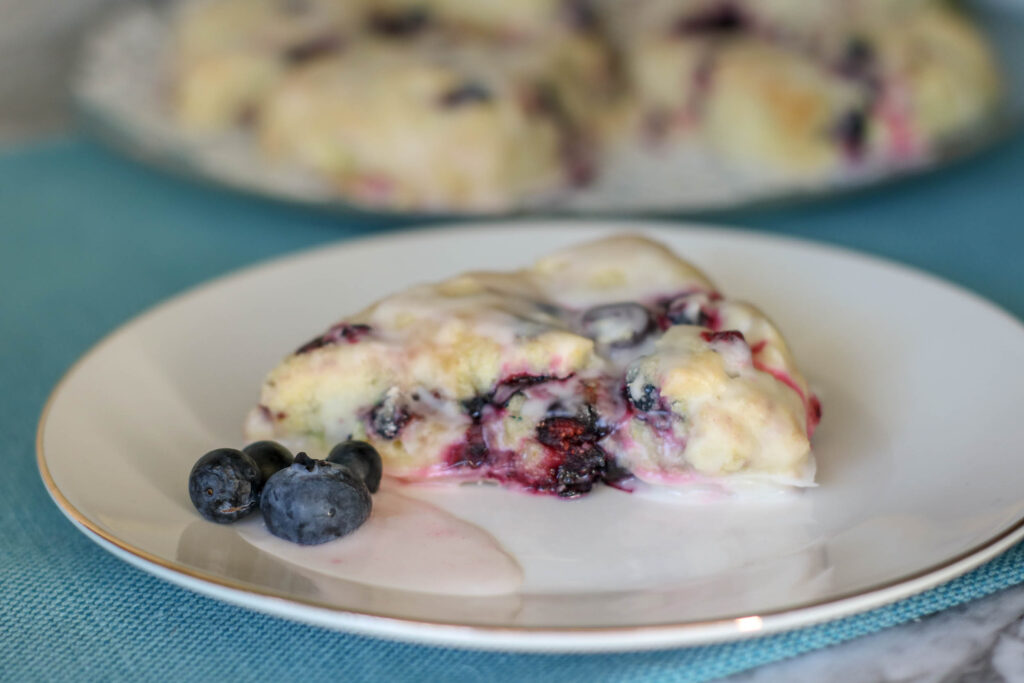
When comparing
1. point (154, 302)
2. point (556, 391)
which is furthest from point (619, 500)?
point (154, 302)

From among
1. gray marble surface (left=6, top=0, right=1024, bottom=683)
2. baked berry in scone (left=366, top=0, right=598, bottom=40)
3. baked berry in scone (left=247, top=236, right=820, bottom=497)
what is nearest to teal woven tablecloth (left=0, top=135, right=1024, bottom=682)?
gray marble surface (left=6, top=0, right=1024, bottom=683)

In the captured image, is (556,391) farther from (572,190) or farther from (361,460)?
(572,190)

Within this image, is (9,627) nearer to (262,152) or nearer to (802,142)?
(262,152)

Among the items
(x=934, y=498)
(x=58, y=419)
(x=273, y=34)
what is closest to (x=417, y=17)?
(x=273, y=34)

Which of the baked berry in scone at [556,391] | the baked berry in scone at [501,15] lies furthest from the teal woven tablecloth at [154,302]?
the baked berry in scone at [501,15]

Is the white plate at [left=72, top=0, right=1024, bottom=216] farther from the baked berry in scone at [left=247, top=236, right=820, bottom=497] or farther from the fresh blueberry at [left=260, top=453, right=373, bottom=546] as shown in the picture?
the fresh blueberry at [left=260, top=453, right=373, bottom=546]

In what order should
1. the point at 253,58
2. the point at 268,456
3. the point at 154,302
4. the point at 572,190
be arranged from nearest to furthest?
the point at 268,456 → the point at 154,302 → the point at 572,190 → the point at 253,58
